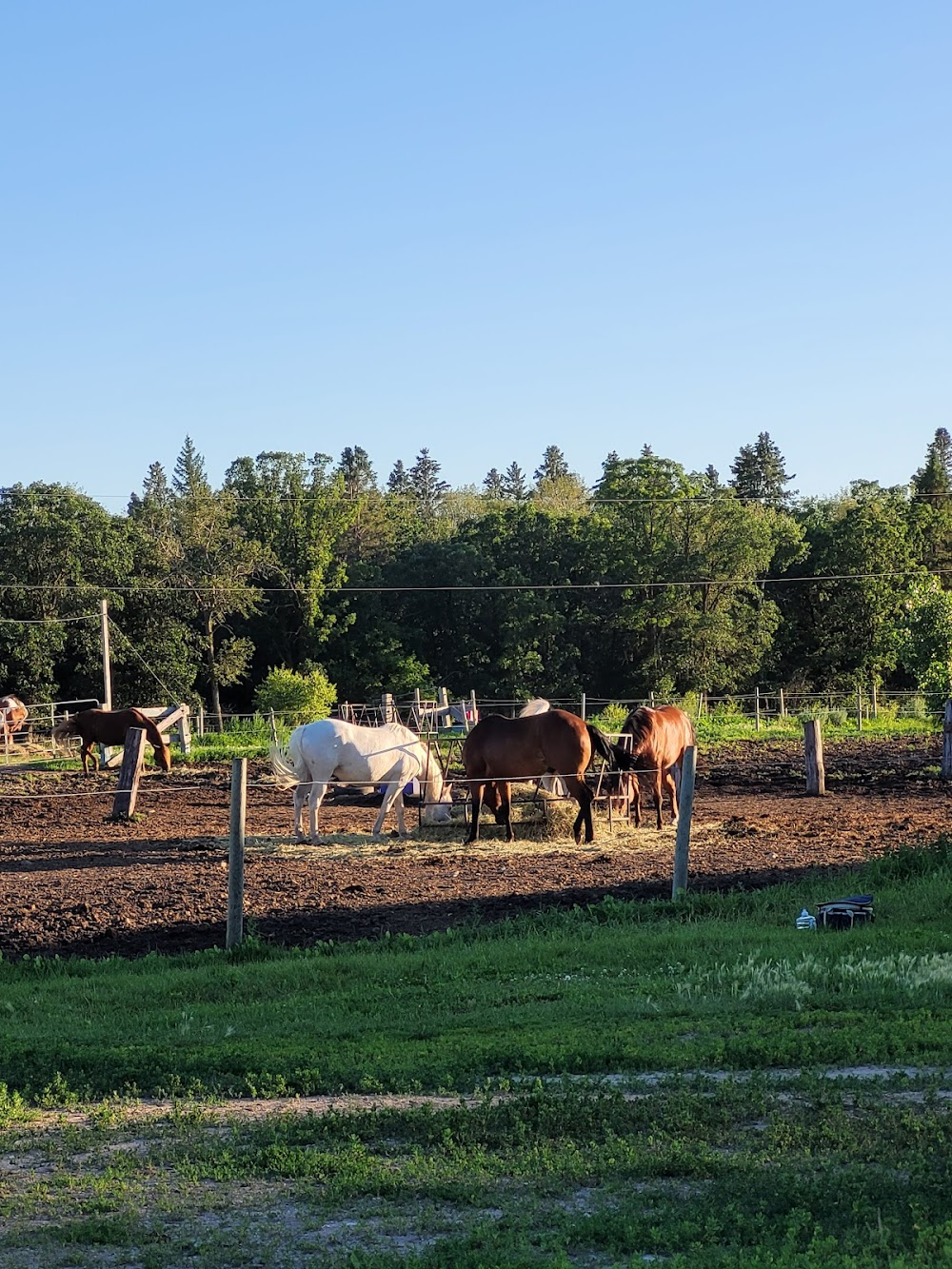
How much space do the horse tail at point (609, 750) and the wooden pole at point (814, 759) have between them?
16.3 ft

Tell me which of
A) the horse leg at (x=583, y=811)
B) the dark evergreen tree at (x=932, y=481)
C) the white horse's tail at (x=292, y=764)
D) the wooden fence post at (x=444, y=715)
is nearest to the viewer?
the horse leg at (x=583, y=811)

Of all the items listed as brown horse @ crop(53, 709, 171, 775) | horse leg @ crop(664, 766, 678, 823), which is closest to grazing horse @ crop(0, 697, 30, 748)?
brown horse @ crop(53, 709, 171, 775)

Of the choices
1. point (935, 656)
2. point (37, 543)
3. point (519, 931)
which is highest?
point (37, 543)

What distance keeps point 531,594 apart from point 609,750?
44173 millimetres

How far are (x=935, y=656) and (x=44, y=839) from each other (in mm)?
27139

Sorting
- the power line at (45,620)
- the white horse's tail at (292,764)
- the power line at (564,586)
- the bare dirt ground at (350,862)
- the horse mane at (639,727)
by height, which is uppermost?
the power line at (564,586)

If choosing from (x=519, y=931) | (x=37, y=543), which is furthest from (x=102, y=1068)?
(x=37, y=543)

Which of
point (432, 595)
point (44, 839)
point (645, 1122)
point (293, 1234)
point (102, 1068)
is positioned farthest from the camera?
point (432, 595)

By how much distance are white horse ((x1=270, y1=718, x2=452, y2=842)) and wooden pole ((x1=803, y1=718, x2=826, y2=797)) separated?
7430 mm

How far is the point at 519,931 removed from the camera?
11516 mm

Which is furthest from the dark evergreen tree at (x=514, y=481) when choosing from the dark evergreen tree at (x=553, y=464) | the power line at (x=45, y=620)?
the power line at (x=45, y=620)

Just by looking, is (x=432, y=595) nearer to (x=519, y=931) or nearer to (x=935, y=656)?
(x=935, y=656)

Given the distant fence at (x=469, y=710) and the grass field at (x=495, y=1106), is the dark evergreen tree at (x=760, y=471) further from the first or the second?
the grass field at (x=495, y=1106)

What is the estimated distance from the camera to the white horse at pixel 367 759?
61.4ft
